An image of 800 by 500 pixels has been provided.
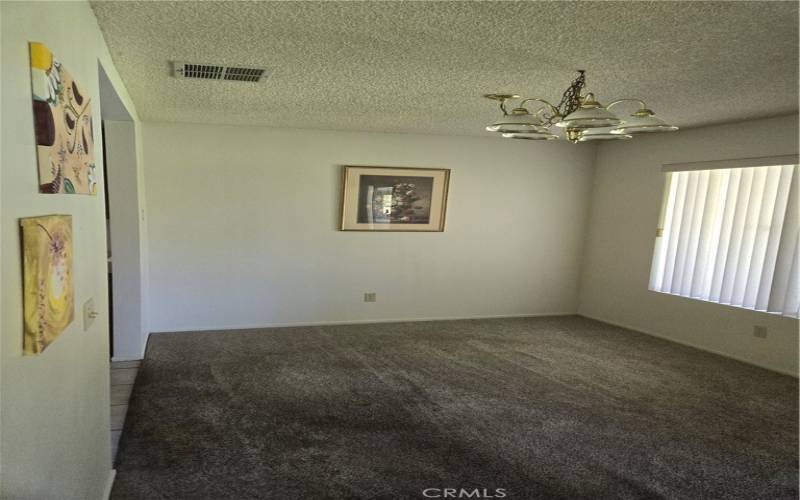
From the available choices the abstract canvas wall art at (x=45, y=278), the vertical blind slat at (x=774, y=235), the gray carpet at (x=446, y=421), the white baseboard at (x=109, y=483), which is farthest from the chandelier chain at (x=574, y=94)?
the white baseboard at (x=109, y=483)

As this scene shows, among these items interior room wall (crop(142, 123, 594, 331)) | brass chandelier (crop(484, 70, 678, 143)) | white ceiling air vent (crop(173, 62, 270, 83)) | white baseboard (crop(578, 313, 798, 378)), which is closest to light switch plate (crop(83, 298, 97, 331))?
white ceiling air vent (crop(173, 62, 270, 83))

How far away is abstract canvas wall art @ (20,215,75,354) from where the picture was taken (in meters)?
1.15

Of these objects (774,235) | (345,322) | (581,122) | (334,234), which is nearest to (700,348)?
(774,235)

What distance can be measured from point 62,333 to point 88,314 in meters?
0.43

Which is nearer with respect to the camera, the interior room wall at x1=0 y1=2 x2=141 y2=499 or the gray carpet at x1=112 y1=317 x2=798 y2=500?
the interior room wall at x1=0 y1=2 x2=141 y2=499

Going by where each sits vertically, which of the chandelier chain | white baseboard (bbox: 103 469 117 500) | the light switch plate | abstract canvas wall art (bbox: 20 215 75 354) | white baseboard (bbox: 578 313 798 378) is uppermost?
the chandelier chain

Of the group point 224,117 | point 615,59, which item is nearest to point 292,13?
point 615,59

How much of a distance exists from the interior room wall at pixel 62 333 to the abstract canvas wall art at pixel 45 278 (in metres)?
0.03

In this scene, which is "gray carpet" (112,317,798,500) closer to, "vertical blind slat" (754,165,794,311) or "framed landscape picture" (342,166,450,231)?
"vertical blind slat" (754,165,794,311)

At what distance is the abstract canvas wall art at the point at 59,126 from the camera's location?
4.14 ft

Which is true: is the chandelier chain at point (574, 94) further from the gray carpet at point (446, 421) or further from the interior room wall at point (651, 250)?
the interior room wall at point (651, 250)

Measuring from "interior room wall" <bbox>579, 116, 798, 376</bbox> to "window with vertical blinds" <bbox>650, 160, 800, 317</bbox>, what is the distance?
0.40ft

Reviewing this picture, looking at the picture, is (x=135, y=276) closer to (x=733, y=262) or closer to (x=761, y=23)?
(x=761, y=23)

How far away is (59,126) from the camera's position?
143cm
